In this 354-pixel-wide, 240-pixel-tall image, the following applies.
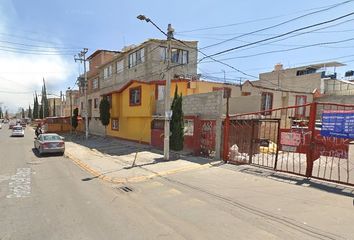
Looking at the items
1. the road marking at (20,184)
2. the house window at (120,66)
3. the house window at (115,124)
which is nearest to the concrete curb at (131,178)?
the road marking at (20,184)

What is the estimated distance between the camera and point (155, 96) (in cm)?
Answer: 2333

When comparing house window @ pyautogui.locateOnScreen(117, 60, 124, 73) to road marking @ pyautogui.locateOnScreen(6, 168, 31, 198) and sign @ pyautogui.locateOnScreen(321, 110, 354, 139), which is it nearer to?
road marking @ pyautogui.locateOnScreen(6, 168, 31, 198)

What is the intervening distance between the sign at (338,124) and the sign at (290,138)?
108 cm

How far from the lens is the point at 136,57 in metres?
30.6

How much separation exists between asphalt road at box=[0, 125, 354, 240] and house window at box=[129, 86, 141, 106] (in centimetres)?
1439

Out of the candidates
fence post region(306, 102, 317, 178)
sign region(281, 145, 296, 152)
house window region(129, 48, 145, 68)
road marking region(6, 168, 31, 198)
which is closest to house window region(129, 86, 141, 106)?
house window region(129, 48, 145, 68)

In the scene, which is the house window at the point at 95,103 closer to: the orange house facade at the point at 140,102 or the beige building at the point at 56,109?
the orange house facade at the point at 140,102

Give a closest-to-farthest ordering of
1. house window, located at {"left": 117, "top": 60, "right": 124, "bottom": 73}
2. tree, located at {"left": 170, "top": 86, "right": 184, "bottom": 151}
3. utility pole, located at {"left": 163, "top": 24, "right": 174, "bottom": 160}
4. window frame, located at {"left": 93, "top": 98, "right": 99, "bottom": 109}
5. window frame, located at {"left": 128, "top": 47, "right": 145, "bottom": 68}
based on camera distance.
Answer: utility pole, located at {"left": 163, "top": 24, "right": 174, "bottom": 160}
tree, located at {"left": 170, "top": 86, "right": 184, "bottom": 151}
window frame, located at {"left": 128, "top": 47, "right": 145, "bottom": 68}
house window, located at {"left": 117, "top": 60, "right": 124, "bottom": 73}
window frame, located at {"left": 93, "top": 98, "right": 99, "bottom": 109}

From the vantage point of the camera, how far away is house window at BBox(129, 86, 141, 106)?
24897 millimetres

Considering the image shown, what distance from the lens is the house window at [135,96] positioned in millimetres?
24897

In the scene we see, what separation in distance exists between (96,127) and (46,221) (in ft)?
110

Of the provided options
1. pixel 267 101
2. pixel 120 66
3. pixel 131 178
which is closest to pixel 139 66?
pixel 120 66

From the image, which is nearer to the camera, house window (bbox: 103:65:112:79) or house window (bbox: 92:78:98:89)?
house window (bbox: 103:65:112:79)

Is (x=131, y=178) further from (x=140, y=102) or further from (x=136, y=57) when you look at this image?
(x=136, y=57)
